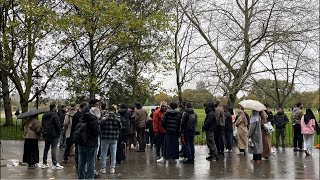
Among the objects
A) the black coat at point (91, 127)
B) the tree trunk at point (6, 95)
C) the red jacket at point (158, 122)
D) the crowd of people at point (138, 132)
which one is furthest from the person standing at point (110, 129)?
the tree trunk at point (6, 95)

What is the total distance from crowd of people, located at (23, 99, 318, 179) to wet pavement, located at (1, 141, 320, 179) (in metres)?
0.39

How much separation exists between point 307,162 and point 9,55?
16347 mm

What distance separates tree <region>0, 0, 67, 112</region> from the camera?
798 inches

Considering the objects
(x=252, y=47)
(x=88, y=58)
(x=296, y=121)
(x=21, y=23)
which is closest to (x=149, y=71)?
(x=88, y=58)

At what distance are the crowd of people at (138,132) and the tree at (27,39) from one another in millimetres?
6216

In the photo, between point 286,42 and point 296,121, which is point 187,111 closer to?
point 296,121

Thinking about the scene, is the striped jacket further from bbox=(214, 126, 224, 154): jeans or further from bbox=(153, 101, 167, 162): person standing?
bbox=(214, 126, 224, 154): jeans

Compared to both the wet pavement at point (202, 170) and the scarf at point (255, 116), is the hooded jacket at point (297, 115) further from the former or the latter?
the scarf at point (255, 116)

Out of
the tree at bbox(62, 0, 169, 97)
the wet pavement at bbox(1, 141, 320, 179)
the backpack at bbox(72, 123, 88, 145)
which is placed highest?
the tree at bbox(62, 0, 169, 97)

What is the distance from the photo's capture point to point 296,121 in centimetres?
1569

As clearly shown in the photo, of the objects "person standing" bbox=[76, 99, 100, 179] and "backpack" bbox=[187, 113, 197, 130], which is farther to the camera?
"backpack" bbox=[187, 113, 197, 130]

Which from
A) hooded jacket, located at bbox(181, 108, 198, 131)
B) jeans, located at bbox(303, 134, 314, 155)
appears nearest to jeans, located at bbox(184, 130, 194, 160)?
hooded jacket, located at bbox(181, 108, 198, 131)

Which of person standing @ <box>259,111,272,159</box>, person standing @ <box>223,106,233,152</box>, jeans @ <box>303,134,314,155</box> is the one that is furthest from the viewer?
person standing @ <box>223,106,233,152</box>

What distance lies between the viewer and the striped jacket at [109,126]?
10.3 m
